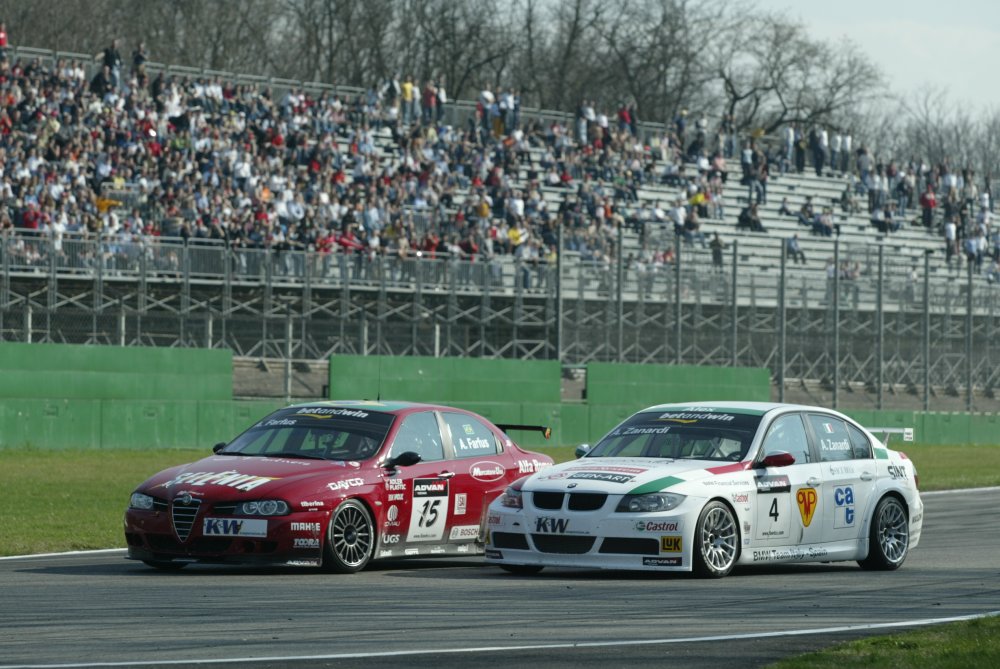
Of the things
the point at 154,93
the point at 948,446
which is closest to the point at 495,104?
the point at 154,93

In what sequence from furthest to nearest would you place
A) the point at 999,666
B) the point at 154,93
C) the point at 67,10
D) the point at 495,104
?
the point at 67,10 → the point at 495,104 → the point at 154,93 → the point at 999,666

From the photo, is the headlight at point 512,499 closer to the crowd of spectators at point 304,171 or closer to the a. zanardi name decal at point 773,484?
the a. zanardi name decal at point 773,484

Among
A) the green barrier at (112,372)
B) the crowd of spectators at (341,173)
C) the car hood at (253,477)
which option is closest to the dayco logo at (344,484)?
the car hood at (253,477)

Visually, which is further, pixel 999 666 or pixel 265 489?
pixel 265 489

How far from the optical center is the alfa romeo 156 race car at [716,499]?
13.2 m

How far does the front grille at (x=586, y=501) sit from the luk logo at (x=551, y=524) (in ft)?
0.40

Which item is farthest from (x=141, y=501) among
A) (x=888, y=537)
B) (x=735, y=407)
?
(x=888, y=537)

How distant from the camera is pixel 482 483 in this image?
1531 centimetres

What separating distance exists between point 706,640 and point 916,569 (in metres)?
5.58

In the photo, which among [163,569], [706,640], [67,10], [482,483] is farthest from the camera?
[67,10]

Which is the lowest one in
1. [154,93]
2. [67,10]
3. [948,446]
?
[948,446]

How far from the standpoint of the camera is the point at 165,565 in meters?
14.2

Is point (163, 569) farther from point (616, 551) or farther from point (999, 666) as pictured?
point (999, 666)

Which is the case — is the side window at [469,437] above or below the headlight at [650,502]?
above
